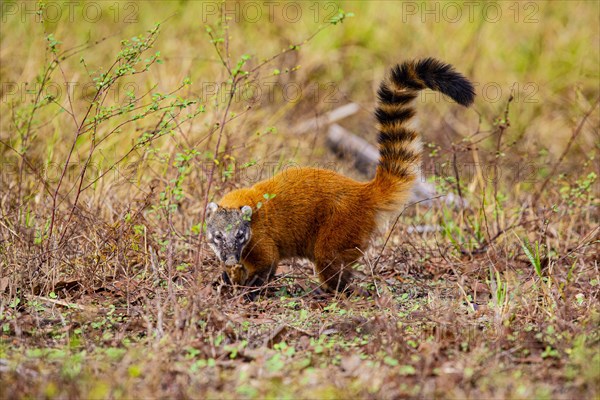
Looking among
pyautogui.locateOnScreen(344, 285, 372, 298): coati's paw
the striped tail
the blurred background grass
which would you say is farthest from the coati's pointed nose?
the blurred background grass

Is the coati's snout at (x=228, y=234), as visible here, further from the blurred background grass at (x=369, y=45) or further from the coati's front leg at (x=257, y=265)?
the blurred background grass at (x=369, y=45)

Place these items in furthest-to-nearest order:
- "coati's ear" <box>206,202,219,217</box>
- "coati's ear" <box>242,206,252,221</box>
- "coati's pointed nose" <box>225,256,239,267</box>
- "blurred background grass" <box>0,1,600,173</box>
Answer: "blurred background grass" <box>0,1,600,173</box> → "coati's ear" <box>206,202,219,217</box> → "coati's pointed nose" <box>225,256,239,267</box> → "coati's ear" <box>242,206,252,221</box>

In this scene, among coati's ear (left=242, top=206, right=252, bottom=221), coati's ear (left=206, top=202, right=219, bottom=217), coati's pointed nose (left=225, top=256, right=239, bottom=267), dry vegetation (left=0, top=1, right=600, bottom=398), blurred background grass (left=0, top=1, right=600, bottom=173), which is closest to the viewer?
dry vegetation (left=0, top=1, right=600, bottom=398)

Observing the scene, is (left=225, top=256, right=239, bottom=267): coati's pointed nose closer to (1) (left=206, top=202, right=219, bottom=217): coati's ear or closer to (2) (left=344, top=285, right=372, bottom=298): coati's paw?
(1) (left=206, top=202, right=219, bottom=217): coati's ear

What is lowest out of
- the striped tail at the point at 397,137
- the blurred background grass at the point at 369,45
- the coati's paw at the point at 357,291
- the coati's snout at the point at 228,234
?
the coati's paw at the point at 357,291

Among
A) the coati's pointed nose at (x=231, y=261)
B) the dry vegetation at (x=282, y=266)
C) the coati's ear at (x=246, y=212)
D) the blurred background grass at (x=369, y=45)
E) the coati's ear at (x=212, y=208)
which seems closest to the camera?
the dry vegetation at (x=282, y=266)

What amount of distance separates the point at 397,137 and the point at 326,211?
0.80 metres

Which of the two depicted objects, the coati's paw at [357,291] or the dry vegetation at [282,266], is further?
the coati's paw at [357,291]

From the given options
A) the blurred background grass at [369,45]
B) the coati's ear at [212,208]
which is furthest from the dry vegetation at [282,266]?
the coati's ear at [212,208]

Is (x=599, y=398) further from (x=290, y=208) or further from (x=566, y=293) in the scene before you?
(x=290, y=208)

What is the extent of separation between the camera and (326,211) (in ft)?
20.2

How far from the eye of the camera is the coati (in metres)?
6.06

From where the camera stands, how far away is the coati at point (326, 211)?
6.06m

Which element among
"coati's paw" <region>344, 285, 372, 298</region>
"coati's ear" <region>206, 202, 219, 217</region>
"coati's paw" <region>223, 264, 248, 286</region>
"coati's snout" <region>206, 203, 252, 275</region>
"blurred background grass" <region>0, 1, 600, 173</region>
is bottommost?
"coati's paw" <region>223, 264, 248, 286</region>
